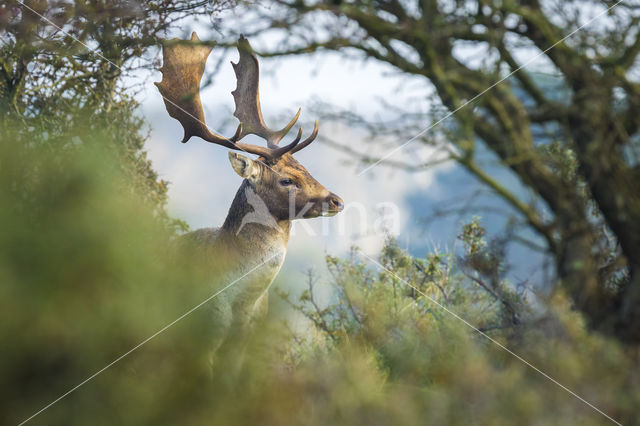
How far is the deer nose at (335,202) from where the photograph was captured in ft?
8.21

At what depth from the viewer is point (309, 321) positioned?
2635 millimetres

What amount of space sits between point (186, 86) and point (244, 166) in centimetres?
59

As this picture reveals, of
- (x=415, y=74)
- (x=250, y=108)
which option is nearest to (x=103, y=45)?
(x=250, y=108)

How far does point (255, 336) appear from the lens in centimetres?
252

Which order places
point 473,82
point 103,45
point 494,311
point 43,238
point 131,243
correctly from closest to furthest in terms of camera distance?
point 43,238, point 131,243, point 473,82, point 494,311, point 103,45

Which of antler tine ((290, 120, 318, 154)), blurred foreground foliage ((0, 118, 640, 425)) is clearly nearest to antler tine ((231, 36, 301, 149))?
antler tine ((290, 120, 318, 154))

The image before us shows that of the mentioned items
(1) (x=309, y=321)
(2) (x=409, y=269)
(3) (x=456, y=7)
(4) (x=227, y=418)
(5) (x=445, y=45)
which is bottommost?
(4) (x=227, y=418)

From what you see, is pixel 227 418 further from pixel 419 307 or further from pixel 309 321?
pixel 419 307

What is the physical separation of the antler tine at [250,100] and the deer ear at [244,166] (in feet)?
0.79

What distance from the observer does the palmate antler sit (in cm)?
274

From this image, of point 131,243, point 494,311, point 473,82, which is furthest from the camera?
point 494,311

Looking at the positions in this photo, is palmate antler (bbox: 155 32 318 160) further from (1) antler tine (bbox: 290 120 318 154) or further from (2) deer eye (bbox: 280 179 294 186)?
(2) deer eye (bbox: 280 179 294 186)

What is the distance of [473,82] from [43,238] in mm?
1806

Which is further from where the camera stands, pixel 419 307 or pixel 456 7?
pixel 419 307
